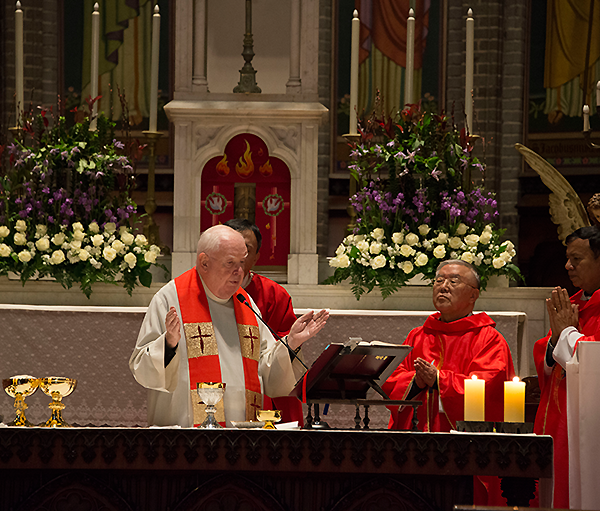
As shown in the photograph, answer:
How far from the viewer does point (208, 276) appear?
13.8 ft

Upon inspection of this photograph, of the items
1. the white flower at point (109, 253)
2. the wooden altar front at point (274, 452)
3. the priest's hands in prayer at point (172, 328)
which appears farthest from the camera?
the white flower at point (109, 253)

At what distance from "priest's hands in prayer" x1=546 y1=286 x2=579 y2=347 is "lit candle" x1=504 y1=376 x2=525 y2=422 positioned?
698 millimetres

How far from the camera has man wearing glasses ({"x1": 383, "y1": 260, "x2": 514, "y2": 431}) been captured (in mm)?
4570

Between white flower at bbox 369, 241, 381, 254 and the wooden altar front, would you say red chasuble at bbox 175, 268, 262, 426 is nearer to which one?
the wooden altar front

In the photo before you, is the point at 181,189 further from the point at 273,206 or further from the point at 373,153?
the point at 373,153

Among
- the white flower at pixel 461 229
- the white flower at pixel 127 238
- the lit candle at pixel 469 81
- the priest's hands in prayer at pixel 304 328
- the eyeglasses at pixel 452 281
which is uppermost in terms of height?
the lit candle at pixel 469 81

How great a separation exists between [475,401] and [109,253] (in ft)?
8.37

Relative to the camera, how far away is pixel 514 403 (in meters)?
3.57

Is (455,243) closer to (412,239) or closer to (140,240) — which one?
(412,239)

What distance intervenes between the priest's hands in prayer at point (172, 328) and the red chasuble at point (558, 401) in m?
1.83

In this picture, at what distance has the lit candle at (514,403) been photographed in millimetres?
3570

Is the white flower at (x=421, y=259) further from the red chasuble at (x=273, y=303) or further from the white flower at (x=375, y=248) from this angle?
the red chasuble at (x=273, y=303)

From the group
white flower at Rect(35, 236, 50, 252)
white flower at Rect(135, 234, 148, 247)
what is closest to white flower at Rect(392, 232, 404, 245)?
white flower at Rect(135, 234, 148, 247)

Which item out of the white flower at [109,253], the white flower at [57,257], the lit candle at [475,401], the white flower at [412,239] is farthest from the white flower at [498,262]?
the white flower at [57,257]
